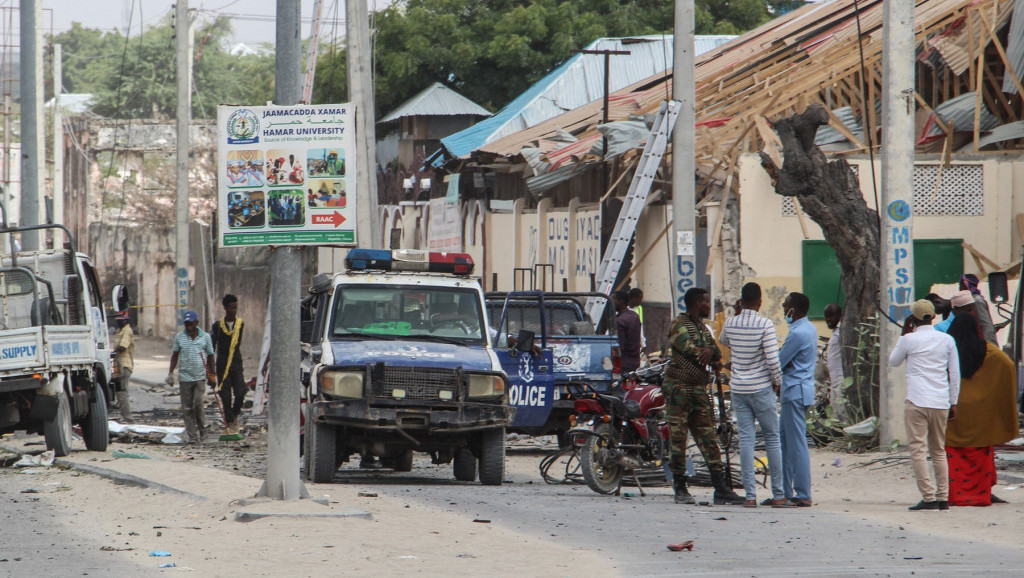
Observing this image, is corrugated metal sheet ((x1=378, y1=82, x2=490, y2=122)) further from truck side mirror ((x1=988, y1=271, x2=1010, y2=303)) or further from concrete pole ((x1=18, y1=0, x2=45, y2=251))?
truck side mirror ((x1=988, y1=271, x2=1010, y2=303))

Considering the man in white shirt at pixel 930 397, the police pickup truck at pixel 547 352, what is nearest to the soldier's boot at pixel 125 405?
the police pickup truck at pixel 547 352

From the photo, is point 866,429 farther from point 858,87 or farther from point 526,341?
point 858,87

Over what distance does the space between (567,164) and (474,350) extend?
520 inches

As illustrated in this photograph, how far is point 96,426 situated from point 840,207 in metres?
9.26

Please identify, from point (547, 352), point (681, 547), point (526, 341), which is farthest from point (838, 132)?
point (681, 547)

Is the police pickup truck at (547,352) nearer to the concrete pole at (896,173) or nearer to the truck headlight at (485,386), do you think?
the truck headlight at (485,386)

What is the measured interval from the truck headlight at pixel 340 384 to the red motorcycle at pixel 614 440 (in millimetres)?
1978

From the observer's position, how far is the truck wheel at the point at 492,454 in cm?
1326

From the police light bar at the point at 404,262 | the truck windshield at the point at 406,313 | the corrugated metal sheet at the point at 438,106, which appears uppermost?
the corrugated metal sheet at the point at 438,106

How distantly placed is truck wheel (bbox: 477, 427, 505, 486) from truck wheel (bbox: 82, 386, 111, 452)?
592 cm

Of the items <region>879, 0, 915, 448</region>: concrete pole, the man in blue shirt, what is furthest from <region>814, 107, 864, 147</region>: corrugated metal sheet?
the man in blue shirt

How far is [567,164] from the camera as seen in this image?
26.3 metres

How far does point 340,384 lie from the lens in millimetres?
12672

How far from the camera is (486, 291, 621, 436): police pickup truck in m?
15.4
